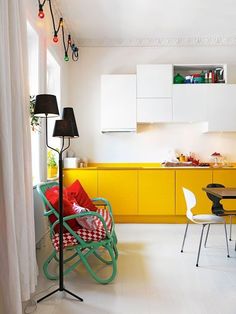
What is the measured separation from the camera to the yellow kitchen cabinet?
4613 millimetres

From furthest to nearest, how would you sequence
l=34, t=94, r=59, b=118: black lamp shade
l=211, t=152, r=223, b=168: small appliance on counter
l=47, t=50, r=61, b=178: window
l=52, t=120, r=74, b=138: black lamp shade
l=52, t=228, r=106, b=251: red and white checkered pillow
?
l=211, t=152, r=223, b=168: small appliance on counter
l=47, t=50, r=61, b=178: window
l=52, t=228, r=106, b=251: red and white checkered pillow
l=52, t=120, r=74, b=138: black lamp shade
l=34, t=94, r=59, b=118: black lamp shade

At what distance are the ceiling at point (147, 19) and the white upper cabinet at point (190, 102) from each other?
2.92 ft

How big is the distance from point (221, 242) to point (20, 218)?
2586 millimetres

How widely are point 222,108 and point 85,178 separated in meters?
2.44

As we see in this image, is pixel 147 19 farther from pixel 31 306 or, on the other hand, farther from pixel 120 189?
pixel 31 306

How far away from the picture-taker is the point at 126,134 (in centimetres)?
515

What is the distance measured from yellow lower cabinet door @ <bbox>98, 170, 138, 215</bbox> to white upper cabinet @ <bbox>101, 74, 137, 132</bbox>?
76cm

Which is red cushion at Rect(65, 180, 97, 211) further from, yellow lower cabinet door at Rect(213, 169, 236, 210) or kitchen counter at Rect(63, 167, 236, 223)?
yellow lower cabinet door at Rect(213, 169, 236, 210)

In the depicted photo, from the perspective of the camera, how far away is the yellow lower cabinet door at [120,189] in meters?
4.61

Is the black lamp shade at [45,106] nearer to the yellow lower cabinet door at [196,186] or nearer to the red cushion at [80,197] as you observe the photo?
the red cushion at [80,197]

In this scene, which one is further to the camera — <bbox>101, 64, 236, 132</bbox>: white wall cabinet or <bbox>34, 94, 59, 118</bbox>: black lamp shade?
<bbox>101, 64, 236, 132</bbox>: white wall cabinet

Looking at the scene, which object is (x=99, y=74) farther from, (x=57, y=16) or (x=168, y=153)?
(x=168, y=153)

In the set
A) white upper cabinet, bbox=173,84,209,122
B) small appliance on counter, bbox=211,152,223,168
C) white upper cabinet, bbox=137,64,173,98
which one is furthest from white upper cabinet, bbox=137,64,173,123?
small appliance on counter, bbox=211,152,223,168

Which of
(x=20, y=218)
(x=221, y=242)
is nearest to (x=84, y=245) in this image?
(x=20, y=218)
